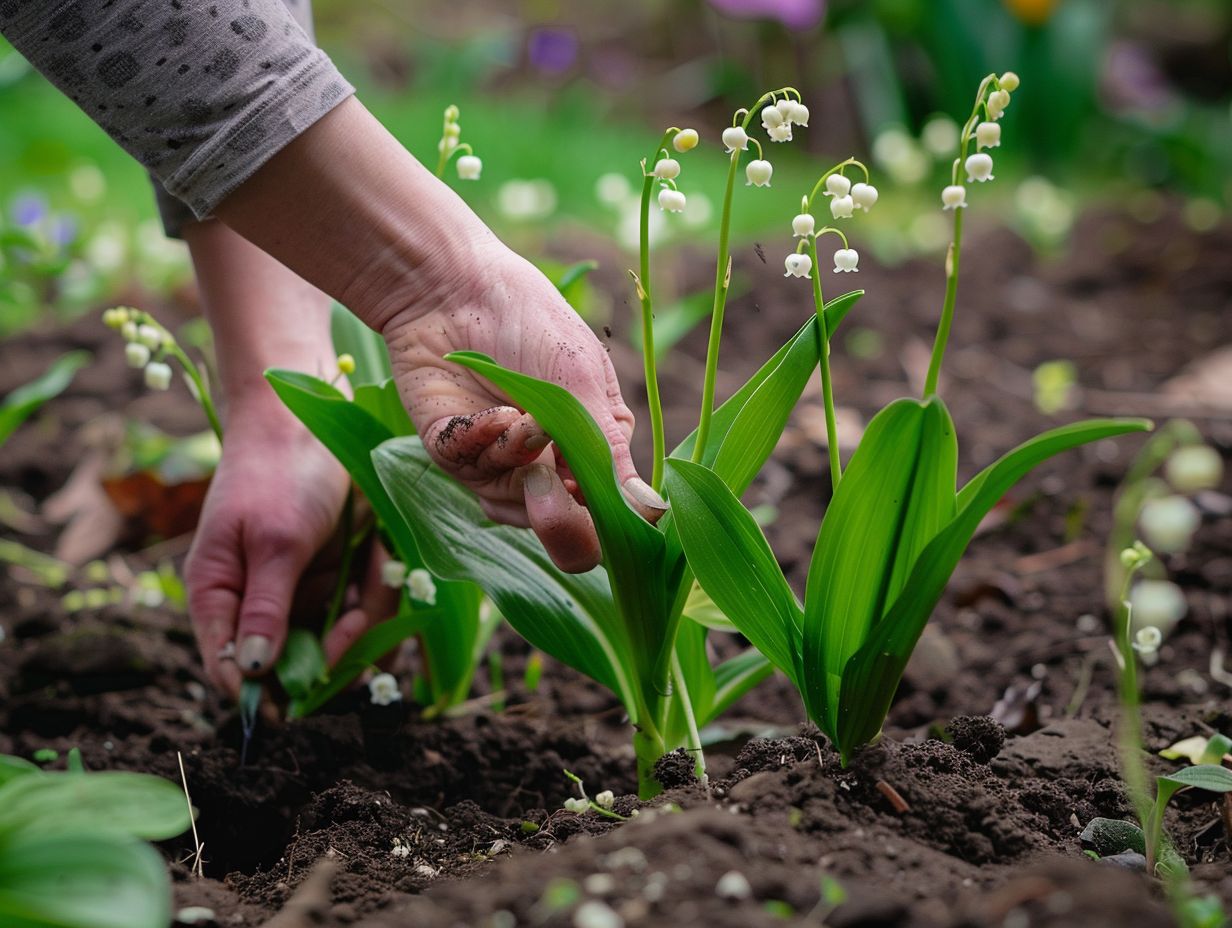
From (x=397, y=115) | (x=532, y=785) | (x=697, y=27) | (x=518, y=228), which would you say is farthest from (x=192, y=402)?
(x=697, y=27)

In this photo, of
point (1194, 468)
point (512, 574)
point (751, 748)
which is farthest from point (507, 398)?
point (1194, 468)

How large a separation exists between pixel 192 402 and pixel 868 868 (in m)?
2.57

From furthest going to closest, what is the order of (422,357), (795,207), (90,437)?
(795,207), (90,437), (422,357)

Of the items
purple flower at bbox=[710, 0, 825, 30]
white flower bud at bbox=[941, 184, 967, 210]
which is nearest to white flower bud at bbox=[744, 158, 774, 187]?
white flower bud at bbox=[941, 184, 967, 210]

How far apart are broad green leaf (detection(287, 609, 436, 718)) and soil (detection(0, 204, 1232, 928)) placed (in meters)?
0.06

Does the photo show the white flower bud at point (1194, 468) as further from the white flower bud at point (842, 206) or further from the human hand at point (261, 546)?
the human hand at point (261, 546)

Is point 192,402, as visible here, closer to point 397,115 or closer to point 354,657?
point 354,657

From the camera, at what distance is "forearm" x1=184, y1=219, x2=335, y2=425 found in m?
1.91

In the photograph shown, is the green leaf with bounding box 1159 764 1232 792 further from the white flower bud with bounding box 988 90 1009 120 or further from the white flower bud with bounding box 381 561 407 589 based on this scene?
the white flower bud with bounding box 381 561 407 589

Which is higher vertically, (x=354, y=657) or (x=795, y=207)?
(x=795, y=207)

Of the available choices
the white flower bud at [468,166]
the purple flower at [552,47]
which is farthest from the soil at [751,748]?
the purple flower at [552,47]

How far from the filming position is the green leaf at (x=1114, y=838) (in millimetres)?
1342

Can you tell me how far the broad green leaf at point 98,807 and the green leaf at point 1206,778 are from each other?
1.00 metres

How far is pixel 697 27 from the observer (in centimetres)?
727
